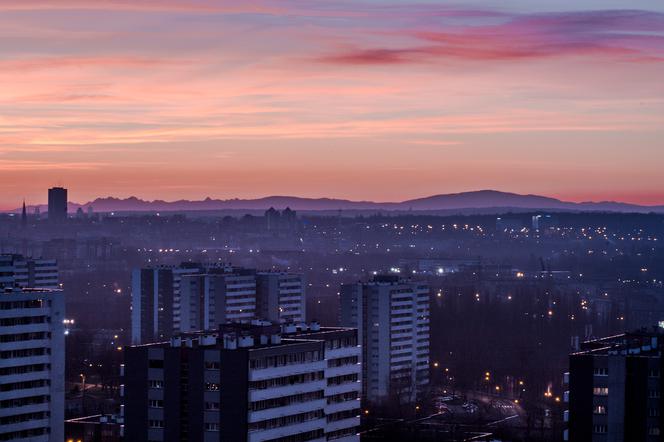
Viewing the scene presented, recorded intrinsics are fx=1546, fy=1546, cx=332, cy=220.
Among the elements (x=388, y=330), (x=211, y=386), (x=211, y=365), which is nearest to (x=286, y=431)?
(x=211, y=386)

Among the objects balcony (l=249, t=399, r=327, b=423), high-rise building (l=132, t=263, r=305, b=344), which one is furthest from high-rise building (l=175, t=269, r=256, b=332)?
balcony (l=249, t=399, r=327, b=423)

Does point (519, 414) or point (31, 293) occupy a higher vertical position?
point (31, 293)

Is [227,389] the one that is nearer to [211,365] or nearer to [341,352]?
[211,365]

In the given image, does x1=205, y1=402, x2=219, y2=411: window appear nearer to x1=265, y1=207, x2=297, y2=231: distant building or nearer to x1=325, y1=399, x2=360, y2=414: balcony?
x1=325, y1=399, x2=360, y2=414: balcony

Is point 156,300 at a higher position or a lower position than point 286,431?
higher

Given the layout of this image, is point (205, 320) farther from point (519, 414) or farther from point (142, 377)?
point (142, 377)

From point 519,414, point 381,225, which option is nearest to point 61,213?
point 381,225

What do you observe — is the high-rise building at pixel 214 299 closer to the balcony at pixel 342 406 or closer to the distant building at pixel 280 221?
the balcony at pixel 342 406
